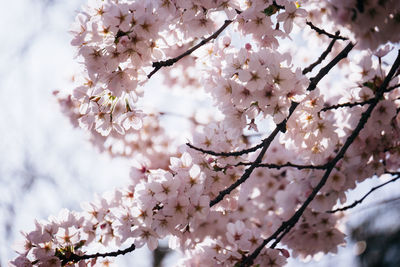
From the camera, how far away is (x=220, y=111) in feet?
7.64

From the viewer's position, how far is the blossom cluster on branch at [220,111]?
2.02m

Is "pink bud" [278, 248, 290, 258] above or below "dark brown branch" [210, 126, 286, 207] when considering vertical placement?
below

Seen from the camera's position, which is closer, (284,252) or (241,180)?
(241,180)

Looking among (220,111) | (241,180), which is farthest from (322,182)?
(220,111)

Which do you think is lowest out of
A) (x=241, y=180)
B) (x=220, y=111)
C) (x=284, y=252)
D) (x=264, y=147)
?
(x=284, y=252)

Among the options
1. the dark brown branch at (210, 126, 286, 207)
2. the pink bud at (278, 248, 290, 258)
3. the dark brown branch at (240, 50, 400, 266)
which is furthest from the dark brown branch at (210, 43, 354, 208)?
the pink bud at (278, 248, 290, 258)

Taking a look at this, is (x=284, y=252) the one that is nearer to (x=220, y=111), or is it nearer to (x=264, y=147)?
(x=264, y=147)

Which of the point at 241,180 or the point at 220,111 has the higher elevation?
the point at 220,111

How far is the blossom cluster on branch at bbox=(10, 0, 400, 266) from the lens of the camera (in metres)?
2.02

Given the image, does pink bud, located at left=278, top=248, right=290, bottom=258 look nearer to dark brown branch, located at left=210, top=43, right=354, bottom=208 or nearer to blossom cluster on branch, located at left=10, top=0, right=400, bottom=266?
blossom cluster on branch, located at left=10, top=0, right=400, bottom=266

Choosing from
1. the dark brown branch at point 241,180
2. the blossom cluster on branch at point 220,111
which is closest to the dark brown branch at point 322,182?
the blossom cluster on branch at point 220,111

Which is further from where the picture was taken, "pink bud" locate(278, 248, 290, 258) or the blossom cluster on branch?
"pink bud" locate(278, 248, 290, 258)

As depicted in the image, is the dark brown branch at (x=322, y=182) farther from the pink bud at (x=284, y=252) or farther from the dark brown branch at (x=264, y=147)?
the dark brown branch at (x=264, y=147)

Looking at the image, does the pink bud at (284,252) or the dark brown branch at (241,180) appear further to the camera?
the pink bud at (284,252)
